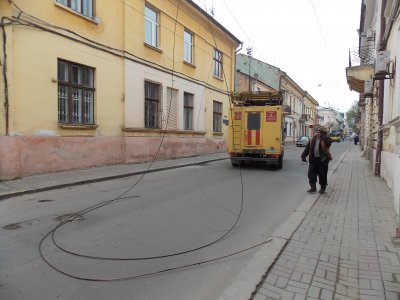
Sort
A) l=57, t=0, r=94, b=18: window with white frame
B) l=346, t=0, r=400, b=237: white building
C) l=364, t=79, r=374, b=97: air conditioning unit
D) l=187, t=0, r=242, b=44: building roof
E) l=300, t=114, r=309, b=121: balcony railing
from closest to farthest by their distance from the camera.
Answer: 1. l=346, t=0, r=400, b=237: white building
2. l=57, t=0, r=94, b=18: window with white frame
3. l=364, t=79, r=374, b=97: air conditioning unit
4. l=187, t=0, r=242, b=44: building roof
5. l=300, t=114, r=309, b=121: balcony railing

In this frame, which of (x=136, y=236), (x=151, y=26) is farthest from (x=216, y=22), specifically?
(x=136, y=236)

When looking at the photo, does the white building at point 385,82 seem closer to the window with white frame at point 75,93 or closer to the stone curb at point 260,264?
the stone curb at point 260,264

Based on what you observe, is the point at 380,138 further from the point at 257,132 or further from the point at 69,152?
the point at 69,152

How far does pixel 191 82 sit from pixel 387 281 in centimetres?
1734

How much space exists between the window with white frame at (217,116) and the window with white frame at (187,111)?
11.2 feet

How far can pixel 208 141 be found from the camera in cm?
2216

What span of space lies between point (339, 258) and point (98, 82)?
11.1m

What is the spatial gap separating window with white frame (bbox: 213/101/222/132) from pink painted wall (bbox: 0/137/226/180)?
6320mm

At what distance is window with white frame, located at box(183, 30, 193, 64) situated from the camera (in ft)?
64.0

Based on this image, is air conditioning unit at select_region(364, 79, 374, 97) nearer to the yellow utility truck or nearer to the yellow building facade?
the yellow utility truck

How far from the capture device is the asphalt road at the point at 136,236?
3508 millimetres

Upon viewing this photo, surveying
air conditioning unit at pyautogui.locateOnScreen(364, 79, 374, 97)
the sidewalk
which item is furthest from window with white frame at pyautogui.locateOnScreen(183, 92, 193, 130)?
air conditioning unit at pyautogui.locateOnScreen(364, 79, 374, 97)

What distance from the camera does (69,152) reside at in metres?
11.7

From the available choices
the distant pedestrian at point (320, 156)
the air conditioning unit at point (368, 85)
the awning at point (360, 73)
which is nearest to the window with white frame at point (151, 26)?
the awning at point (360, 73)
